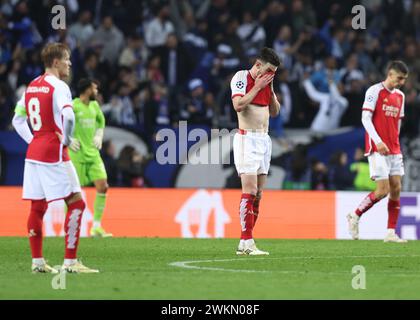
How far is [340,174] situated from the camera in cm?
2148

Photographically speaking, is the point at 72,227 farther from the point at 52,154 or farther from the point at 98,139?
the point at 98,139

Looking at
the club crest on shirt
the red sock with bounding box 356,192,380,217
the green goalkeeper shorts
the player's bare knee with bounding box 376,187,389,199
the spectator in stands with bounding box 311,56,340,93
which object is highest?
the spectator in stands with bounding box 311,56,340,93

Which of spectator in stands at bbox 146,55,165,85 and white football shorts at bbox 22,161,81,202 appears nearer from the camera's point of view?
white football shorts at bbox 22,161,81,202

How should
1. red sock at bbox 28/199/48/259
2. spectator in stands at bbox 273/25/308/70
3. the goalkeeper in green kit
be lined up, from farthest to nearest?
spectator in stands at bbox 273/25/308/70, the goalkeeper in green kit, red sock at bbox 28/199/48/259

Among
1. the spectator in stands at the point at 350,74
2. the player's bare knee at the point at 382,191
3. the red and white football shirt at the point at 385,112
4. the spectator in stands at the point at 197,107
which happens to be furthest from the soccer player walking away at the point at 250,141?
the spectator in stands at the point at 350,74

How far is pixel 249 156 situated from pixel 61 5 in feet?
38.3

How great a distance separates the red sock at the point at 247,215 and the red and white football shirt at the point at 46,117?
316cm

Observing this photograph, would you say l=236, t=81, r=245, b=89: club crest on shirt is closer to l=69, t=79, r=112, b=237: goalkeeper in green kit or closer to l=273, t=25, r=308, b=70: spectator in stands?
l=69, t=79, r=112, b=237: goalkeeper in green kit

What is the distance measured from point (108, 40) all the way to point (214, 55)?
2352mm

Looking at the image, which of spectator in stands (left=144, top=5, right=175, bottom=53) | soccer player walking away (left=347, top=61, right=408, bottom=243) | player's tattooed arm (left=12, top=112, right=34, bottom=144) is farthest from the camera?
spectator in stands (left=144, top=5, right=175, bottom=53)

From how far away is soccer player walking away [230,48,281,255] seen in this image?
43.6ft

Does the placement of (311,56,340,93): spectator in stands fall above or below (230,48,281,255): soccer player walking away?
above

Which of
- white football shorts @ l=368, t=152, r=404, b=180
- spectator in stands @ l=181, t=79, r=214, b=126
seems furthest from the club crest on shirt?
spectator in stands @ l=181, t=79, r=214, b=126

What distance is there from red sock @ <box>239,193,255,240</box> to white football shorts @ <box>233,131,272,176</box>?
12.5 inches
